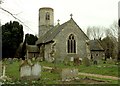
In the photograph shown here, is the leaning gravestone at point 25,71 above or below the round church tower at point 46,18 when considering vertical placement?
below

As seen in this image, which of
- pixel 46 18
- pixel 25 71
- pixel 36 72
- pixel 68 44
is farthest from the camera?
pixel 46 18

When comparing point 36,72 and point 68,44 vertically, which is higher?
point 68,44

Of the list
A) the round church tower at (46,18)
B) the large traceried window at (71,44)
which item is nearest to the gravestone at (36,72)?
the large traceried window at (71,44)

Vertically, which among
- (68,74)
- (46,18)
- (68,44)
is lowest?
(68,74)

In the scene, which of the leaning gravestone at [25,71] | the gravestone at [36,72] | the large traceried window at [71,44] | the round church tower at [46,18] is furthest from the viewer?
the round church tower at [46,18]

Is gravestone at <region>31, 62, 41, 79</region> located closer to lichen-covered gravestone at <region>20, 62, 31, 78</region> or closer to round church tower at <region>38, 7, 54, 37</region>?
lichen-covered gravestone at <region>20, 62, 31, 78</region>

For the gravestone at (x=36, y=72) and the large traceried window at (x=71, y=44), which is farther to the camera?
the large traceried window at (x=71, y=44)

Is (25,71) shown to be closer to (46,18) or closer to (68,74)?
(68,74)

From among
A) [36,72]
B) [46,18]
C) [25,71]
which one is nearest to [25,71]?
[25,71]

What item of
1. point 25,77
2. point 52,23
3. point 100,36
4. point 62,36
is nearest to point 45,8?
point 52,23

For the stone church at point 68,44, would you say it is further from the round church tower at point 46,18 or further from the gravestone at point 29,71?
the gravestone at point 29,71

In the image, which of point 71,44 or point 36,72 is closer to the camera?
point 36,72

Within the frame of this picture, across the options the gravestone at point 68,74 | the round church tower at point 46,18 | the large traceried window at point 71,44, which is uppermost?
the round church tower at point 46,18

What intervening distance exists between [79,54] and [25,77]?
25.8m
